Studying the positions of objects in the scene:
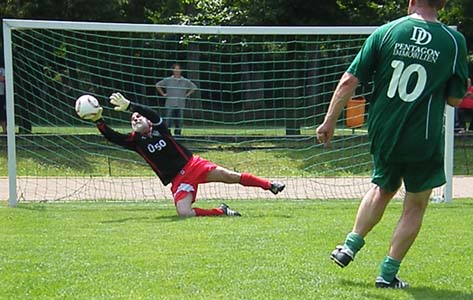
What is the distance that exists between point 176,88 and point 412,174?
8.93 m

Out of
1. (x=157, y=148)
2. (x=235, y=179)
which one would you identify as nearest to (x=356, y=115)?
(x=235, y=179)

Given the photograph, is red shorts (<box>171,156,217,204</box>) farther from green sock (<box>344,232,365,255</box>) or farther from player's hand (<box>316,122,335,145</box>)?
player's hand (<box>316,122,335,145</box>)

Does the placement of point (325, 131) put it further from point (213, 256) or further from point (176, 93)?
point (176, 93)

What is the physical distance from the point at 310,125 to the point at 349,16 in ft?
36.3

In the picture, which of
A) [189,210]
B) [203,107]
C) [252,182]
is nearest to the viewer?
[189,210]

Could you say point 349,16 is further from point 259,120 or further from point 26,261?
point 26,261

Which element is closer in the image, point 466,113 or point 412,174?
point 412,174

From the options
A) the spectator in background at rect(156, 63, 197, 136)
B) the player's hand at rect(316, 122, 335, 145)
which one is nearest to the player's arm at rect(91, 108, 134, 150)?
the spectator in background at rect(156, 63, 197, 136)

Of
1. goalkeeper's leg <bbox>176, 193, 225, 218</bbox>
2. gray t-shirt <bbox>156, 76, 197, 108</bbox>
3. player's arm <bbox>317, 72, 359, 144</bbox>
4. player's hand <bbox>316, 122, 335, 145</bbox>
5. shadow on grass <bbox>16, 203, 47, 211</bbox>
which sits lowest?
shadow on grass <bbox>16, 203, 47, 211</bbox>

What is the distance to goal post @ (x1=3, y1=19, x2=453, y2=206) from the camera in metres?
13.7

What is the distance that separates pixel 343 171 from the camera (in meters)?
14.6

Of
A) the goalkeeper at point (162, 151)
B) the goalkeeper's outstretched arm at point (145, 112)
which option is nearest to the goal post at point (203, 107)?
the goalkeeper at point (162, 151)

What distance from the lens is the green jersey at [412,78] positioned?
551cm

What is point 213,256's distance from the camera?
6980mm
